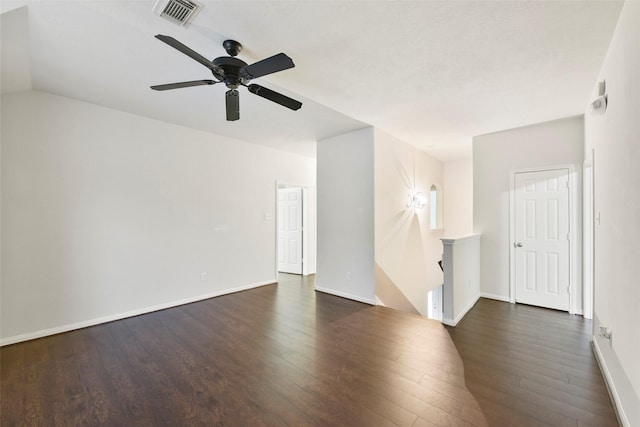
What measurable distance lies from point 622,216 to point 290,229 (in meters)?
5.34

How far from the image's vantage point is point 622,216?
1.80 metres

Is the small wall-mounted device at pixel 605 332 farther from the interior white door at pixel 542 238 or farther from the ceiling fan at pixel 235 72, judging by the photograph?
the ceiling fan at pixel 235 72

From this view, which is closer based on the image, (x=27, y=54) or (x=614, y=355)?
(x=614, y=355)

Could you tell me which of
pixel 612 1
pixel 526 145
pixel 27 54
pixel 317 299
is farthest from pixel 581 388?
pixel 27 54

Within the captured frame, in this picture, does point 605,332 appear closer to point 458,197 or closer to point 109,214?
point 458,197

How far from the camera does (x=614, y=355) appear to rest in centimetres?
197

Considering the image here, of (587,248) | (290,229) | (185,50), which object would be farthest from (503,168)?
(185,50)

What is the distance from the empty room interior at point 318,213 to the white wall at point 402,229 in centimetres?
7

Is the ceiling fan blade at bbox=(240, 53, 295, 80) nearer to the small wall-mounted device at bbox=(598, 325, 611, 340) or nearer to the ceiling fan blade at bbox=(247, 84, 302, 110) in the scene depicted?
the ceiling fan blade at bbox=(247, 84, 302, 110)

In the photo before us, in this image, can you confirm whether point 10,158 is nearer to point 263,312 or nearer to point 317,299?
point 263,312

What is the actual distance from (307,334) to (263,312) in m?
0.92

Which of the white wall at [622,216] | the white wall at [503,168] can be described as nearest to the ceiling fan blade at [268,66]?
the white wall at [622,216]

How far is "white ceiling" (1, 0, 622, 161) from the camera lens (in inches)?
71.7

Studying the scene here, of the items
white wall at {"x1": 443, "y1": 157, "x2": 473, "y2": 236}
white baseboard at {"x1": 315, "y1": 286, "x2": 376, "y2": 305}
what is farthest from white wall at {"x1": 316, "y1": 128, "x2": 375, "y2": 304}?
white wall at {"x1": 443, "y1": 157, "x2": 473, "y2": 236}
